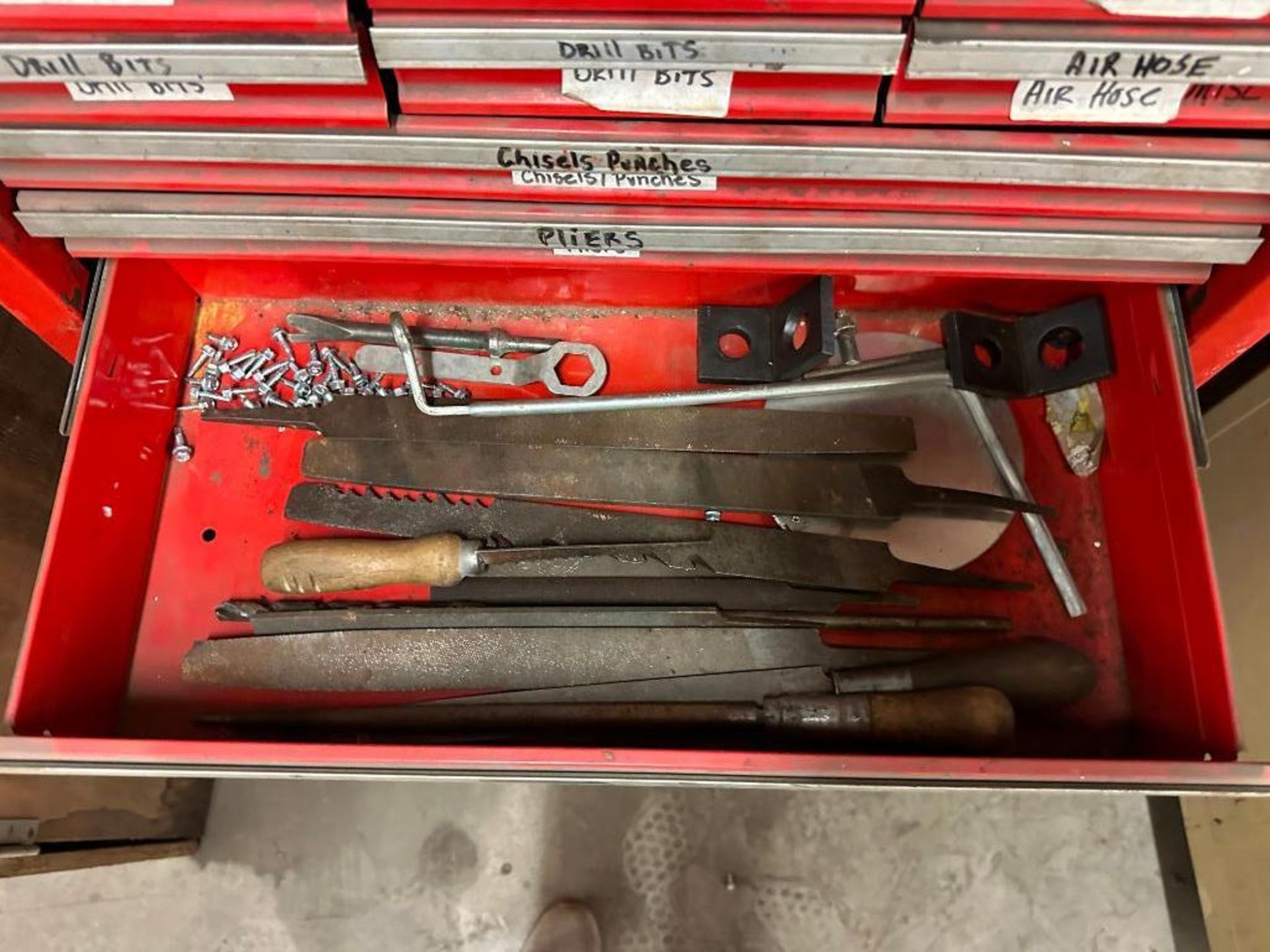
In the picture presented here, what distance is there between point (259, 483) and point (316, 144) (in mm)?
539

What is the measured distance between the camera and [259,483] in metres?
1.18

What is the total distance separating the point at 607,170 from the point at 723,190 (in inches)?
4.8

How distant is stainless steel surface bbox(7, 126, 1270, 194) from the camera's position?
0.79 m

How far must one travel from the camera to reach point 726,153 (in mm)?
808

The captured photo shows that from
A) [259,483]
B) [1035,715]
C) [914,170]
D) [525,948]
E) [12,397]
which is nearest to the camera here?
[914,170]

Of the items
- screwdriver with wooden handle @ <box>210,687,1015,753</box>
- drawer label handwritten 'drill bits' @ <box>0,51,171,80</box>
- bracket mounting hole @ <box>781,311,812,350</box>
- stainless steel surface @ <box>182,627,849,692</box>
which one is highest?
drawer label handwritten 'drill bits' @ <box>0,51,171,80</box>

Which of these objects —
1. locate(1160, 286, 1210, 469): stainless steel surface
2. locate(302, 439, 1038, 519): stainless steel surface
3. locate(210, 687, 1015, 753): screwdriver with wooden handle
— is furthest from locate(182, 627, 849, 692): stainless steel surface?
locate(1160, 286, 1210, 469): stainless steel surface

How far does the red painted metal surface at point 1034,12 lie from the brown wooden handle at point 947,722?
0.69 metres

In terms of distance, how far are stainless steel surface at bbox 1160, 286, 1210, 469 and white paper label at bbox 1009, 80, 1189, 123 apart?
13.5 inches

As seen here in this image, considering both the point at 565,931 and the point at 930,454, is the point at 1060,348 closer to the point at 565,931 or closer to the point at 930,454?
the point at 930,454

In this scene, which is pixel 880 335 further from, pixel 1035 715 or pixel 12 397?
pixel 12 397

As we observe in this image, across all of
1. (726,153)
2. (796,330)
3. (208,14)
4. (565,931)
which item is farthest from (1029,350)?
(565,931)

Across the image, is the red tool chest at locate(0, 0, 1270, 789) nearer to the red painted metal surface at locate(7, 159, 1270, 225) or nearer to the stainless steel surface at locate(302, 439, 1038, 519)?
the red painted metal surface at locate(7, 159, 1270, 225)

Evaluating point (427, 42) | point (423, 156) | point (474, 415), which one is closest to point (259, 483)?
point (474, 415)
